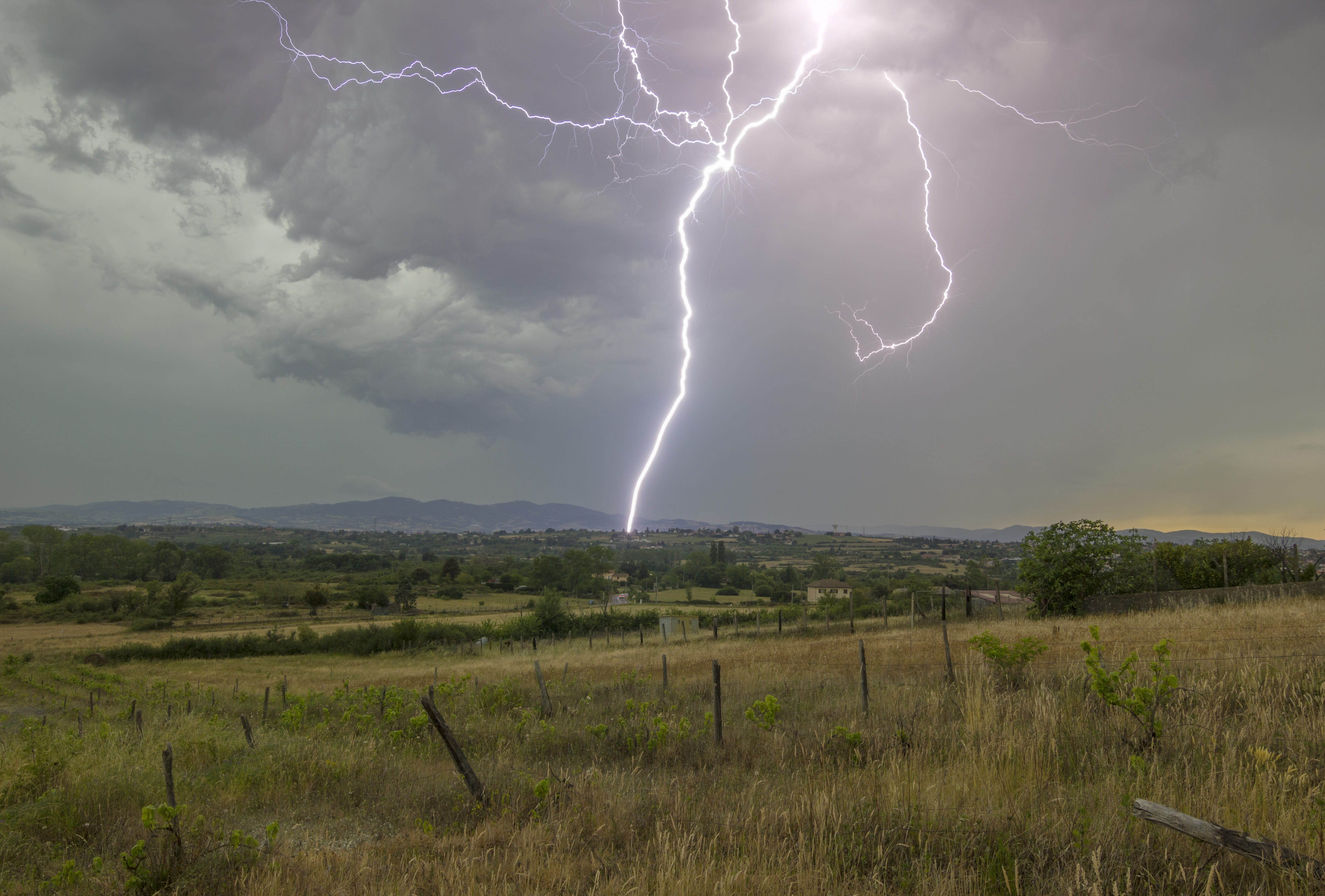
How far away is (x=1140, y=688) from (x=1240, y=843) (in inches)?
119

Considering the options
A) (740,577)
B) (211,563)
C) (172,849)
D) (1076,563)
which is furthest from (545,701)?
(211,563)

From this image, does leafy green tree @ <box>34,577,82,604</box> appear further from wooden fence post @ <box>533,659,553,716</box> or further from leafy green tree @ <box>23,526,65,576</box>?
wooden fence post @ <box>533,659,553,716</box>

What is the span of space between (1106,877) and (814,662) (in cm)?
1641

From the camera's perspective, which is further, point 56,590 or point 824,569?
point 824,569

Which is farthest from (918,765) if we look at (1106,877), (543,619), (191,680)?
(543,619)

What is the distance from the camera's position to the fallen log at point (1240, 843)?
3.48 m

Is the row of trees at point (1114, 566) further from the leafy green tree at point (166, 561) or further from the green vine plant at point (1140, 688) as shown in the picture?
the leafy green tree at point (166, 561)

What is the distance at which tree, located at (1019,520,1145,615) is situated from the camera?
102ft

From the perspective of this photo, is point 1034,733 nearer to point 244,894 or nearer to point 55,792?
point 244,894

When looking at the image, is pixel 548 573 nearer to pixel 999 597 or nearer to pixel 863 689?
pixel 999 597

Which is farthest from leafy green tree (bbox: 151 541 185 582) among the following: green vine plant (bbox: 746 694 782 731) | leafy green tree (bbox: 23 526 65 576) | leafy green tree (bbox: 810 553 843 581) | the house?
green vine plant (bbox: 746 694 782 731)

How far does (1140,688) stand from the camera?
615cm

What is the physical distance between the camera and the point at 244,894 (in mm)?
4859

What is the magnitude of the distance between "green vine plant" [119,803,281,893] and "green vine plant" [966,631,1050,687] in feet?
34.0
